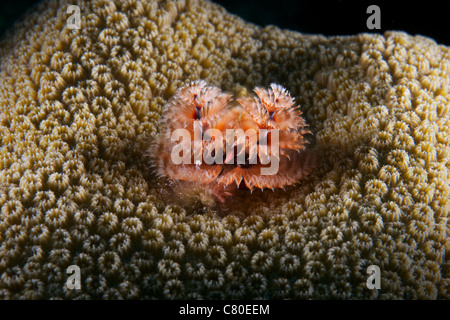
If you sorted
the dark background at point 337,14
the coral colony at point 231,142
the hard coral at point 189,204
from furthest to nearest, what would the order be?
1. the dark background at point 337,14
2. the coral colony at point 231,142
3. the hard coral at point 189,204

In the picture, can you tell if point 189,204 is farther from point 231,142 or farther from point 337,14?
point 337,14

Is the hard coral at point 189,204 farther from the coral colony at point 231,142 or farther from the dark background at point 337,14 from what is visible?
the dark background at point 337,14

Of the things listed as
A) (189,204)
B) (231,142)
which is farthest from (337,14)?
(189,204)

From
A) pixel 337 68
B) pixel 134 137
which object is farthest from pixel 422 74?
pixel 134 137

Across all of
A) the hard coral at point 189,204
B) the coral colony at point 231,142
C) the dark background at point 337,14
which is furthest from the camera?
the dark background at point 337,14

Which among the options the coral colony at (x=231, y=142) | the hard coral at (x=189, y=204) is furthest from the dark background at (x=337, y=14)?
the coral colony at (x=231, y=142)
